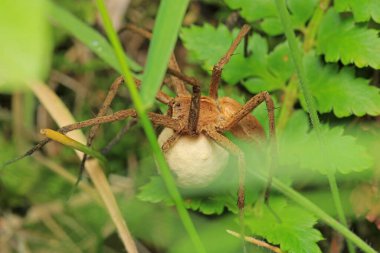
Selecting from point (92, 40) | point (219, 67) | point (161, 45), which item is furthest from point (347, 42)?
point (161, 45)

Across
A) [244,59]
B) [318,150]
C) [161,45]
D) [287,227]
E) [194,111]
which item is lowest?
[287,227]

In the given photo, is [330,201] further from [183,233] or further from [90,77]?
[90,77]

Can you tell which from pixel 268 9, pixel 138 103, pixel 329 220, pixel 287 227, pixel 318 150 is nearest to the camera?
pixel 138 103

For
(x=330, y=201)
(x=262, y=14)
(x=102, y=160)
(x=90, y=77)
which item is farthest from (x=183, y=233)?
(x=90, y=77)

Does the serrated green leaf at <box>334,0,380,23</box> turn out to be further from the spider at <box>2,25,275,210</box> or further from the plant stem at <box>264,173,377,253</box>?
the plant stem at <box>264,173,377,253</box>

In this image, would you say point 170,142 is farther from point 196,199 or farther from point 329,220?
point 329,220

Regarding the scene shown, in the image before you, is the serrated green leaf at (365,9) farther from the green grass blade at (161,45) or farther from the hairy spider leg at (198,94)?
the green grass blade at (161,45)
